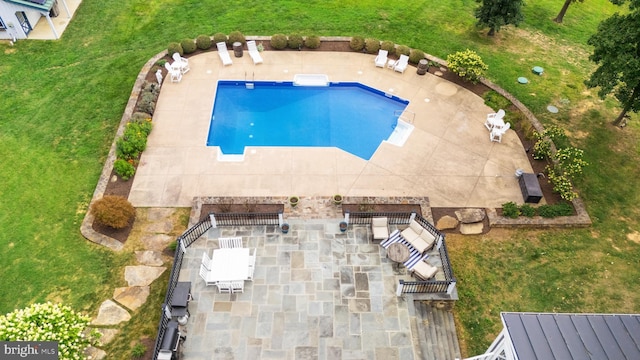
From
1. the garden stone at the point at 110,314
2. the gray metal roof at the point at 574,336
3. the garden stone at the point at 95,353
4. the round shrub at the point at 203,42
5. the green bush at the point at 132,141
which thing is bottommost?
the garden stone at the point at 95,353

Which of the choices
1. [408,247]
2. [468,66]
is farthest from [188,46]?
[408,247]

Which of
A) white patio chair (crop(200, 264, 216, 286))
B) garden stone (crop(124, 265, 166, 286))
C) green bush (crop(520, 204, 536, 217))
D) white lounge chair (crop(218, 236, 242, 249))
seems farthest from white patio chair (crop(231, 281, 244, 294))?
green bush (crop(520, 204, 536, 217))

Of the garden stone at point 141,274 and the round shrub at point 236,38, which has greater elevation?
the round shrub at point 236,38

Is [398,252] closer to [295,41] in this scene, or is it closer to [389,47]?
[389,47]

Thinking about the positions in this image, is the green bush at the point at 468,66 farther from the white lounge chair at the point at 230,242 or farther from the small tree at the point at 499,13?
the white lounge chair at the point at 230,242

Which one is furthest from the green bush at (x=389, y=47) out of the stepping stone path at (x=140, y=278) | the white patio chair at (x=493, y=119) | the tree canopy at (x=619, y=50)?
the stepping stone path at (x=140, y=278)

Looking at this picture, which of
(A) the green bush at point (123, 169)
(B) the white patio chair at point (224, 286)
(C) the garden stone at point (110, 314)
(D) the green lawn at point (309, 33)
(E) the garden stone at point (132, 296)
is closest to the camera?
(C) the garden stone at point (110, 314)
